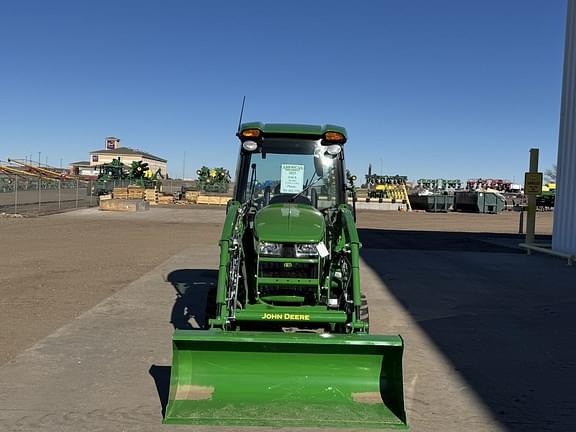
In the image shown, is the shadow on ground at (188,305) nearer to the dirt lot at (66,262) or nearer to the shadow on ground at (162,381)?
the shadow on ground at (162,381)

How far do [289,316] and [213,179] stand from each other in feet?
148

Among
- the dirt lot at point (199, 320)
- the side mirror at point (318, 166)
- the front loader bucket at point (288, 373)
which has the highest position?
the side mirror at point (318, 166)

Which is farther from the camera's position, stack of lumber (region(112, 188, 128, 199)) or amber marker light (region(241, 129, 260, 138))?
stack of lumber (region(112, 188, 128, 199))

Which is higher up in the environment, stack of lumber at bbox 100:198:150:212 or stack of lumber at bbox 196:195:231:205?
stack of lumber at bbox 196:195:231:205

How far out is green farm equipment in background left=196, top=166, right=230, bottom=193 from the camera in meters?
48.6

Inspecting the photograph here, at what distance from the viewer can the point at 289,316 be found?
5.19m

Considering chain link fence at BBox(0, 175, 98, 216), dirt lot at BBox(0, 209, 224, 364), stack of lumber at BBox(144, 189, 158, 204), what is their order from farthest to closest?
stack of lumber at BBox(144, 189, 158, 204)
chain link fence at BBox(0, 175, 98, 216)
dirt lot at BBox(0, 209, 224, 364)

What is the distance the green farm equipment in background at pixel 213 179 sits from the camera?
4862cm

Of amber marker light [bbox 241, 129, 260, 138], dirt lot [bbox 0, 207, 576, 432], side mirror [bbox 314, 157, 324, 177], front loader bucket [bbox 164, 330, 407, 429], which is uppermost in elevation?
amber marker light [bbox 241, 129, 260, 138]

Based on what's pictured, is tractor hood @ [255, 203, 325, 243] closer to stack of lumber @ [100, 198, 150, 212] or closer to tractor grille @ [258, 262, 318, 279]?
tractor grille @ [258, 262, 318, 279]

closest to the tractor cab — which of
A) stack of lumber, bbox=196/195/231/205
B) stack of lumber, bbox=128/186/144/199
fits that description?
stack of lumber, bbox=128/186/144/199

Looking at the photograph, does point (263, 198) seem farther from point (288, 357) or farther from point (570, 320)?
point (570, 320)

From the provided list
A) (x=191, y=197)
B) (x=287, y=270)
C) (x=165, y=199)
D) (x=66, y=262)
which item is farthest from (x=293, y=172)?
(x=191, y=197)

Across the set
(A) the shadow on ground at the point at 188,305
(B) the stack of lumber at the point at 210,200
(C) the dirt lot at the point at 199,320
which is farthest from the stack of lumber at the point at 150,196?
(A) the shadow on ground at the point at 188,305
